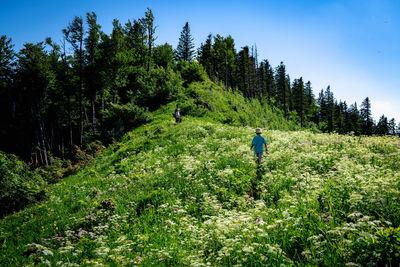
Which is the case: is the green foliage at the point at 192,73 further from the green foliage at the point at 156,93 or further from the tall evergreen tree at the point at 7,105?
the tall evergreen tree at the point at 7,105

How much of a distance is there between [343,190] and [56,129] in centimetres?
5754

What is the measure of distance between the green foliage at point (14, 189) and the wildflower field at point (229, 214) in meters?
1.21

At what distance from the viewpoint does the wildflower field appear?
345 cm

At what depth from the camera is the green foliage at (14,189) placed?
402 inches

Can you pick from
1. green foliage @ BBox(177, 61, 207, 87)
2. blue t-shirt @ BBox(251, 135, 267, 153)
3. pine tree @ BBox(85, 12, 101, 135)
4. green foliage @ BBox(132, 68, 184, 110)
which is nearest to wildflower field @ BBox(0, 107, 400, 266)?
blue t-shirt @ BBox(251, 135, 267, 153)

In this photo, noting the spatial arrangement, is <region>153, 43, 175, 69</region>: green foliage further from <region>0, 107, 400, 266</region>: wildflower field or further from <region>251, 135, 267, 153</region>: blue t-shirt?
<region>251, 135, 267, 153</region>: blue t-shirt

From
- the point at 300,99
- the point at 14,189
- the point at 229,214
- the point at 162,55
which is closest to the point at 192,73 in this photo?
the point at 162,55

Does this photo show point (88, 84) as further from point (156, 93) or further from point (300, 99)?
point (300, 99)

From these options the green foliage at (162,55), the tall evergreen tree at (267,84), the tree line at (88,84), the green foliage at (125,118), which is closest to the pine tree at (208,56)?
the tree line at (88,84)

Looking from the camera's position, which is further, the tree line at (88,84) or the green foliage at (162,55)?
the green foliage at (162,55)

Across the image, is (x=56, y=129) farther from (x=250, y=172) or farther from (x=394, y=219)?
(x=394, y=219)

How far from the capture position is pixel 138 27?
131 ft

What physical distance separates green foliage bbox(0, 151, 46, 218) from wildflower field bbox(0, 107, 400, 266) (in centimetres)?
121

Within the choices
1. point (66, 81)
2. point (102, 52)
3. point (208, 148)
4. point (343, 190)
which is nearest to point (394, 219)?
point (343, 190)
